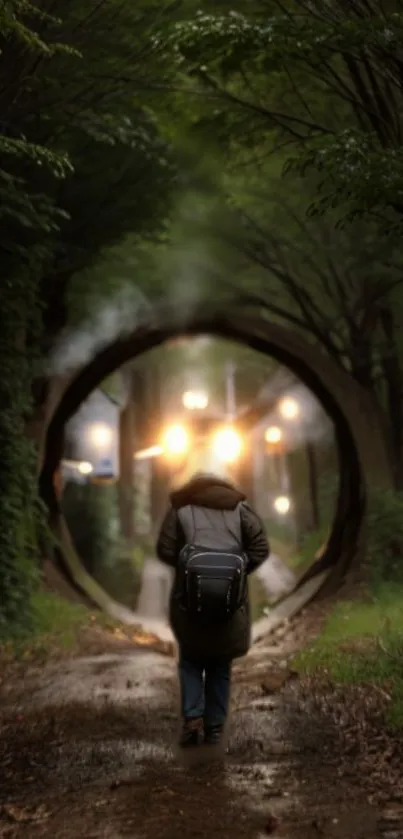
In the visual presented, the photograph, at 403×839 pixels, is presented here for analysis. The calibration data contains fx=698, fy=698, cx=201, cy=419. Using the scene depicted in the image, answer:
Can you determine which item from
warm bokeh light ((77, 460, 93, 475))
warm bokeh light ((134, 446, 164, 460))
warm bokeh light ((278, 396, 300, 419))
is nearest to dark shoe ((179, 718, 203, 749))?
warm bokeh light ((77, 460, 93, 475))

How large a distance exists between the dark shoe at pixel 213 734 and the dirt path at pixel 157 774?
0.13 metres

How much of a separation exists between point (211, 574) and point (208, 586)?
0.27 feet

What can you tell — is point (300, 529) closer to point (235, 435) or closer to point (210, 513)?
point (235, 435)

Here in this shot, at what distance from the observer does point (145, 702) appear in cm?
635

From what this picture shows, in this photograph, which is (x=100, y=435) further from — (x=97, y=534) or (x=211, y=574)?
(x=211, y=574)

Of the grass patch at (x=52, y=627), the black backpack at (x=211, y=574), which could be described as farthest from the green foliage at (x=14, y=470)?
the black backpack at (x=211, y=574)

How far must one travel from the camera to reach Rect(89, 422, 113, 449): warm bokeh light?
88.7 ft

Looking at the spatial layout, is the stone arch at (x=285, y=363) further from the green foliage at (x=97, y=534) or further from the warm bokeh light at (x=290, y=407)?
the warm bokeh light at (x=290, y=407)

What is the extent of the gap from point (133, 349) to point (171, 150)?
3830mm

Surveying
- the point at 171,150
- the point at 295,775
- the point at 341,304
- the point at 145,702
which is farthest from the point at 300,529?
the point at 295,775

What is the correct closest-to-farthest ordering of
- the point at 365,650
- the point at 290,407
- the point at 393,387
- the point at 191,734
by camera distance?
the point at 191,734 → the point at 365,650 → the point at 393,387 → the point at 290,407

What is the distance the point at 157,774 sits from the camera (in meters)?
4.18

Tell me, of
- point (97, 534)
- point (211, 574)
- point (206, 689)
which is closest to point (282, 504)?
point (97, 534)

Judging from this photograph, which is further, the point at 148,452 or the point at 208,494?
the point at 148,452
